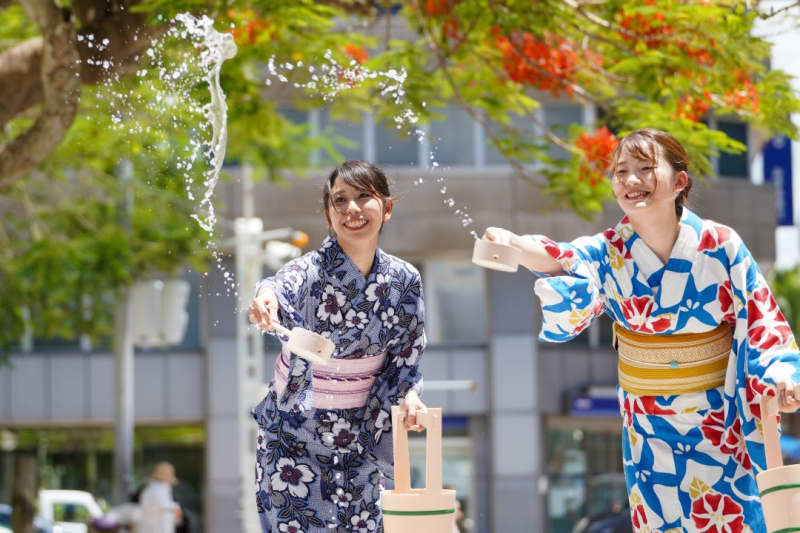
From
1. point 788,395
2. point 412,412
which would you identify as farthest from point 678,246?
point 412,412

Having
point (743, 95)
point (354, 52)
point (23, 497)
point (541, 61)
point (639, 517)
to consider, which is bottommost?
point (23, 497)

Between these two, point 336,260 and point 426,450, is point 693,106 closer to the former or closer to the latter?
point 336,260

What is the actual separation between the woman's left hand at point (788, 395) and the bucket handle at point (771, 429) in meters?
0.03

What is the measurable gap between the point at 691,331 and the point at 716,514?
599 millimetres

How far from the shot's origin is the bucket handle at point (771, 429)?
416 cm

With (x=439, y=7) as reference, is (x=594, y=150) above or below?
below

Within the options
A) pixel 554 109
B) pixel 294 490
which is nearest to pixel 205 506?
pixel 554 109

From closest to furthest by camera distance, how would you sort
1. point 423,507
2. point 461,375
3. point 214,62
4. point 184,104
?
1. point 423,507
2. point 184,104
3. point 214,62
4. point 461,375

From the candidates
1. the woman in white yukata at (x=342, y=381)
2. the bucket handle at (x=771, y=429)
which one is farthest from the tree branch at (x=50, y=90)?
the bucket handle at (x=771, y=429)

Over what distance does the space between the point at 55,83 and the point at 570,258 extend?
439cm

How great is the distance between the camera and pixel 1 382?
24406mm

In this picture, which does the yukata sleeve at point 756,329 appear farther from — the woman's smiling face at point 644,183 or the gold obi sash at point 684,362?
the woman's smiling face at point 644,183

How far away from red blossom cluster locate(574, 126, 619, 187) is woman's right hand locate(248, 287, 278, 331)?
12.2 feet

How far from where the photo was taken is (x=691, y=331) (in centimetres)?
456
